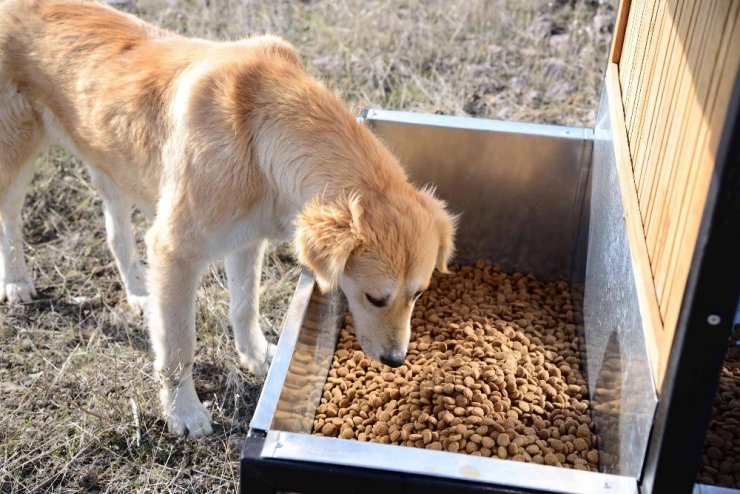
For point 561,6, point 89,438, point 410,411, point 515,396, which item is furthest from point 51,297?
point 561,6

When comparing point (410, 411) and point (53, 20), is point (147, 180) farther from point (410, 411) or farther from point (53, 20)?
point (410, 411)

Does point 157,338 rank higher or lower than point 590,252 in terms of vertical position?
lower

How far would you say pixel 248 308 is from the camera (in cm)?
390

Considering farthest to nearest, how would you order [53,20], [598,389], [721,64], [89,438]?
[53,20] → [89,438] → [598,389] → [721,64]

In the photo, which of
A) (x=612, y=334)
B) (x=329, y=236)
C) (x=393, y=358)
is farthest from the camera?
(x=393, y=358)

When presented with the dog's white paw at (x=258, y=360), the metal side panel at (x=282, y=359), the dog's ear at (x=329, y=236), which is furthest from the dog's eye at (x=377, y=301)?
the dog's white paw at (x=258, y=360)

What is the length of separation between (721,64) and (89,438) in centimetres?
275

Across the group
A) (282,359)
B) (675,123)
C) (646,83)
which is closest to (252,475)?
(282,359)

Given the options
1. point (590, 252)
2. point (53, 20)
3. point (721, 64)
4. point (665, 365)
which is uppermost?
point (721, 64)

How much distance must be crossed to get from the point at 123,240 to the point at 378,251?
1944mm

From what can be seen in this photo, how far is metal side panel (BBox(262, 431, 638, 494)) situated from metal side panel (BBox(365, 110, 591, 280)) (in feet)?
6.44

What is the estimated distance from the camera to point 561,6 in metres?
6.95

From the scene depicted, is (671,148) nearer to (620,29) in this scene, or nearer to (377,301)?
(377,301)

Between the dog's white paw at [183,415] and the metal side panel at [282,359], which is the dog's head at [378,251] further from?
the dog's white paw at [183,415]
